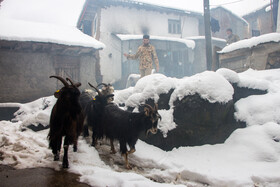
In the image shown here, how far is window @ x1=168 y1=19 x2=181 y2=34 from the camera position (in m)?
20.7

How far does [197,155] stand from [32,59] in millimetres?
10729

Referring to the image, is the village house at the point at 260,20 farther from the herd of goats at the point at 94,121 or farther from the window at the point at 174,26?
the herd of goats at the point at 94,121

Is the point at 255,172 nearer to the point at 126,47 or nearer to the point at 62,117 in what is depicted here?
the point at 62,117

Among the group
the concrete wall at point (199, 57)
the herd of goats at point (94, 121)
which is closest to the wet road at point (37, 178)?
the herd of goats at point (94, 121)

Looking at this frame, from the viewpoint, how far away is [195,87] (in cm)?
495

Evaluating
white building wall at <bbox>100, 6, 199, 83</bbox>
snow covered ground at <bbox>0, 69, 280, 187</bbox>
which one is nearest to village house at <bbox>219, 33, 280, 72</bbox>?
snow covered ground at <bbox>0, 69, 280, 187</bbox>

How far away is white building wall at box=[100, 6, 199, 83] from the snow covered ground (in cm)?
1146

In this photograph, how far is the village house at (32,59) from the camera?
10.5 m

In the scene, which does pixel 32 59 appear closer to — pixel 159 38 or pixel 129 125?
pixel 129 125

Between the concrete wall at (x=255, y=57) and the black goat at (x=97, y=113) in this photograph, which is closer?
the black goat at (x=97, y=113)

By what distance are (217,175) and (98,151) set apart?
8.89ft

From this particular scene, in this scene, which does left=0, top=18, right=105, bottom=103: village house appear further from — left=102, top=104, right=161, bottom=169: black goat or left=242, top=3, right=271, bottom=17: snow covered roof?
left=242, top=3, right=271, bottom=17: snow covered roof

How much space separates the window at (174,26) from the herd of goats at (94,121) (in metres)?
17.0

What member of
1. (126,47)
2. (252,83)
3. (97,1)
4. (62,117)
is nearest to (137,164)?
(62,117)
